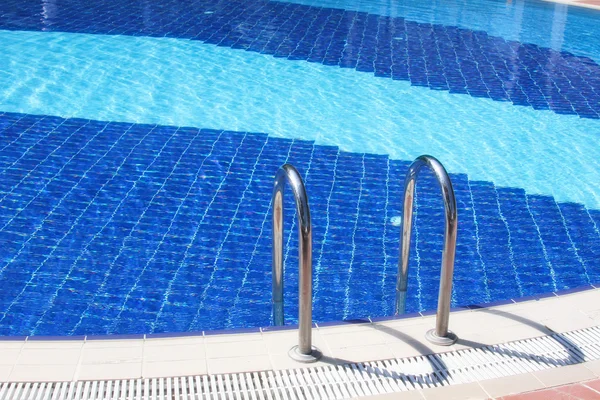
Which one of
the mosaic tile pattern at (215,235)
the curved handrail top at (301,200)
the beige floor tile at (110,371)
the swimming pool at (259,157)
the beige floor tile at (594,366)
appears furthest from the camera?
the swimming pool at (259,157)

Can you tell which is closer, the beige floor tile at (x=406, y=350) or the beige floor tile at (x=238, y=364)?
the beige floor tile at (x=238, y=364)

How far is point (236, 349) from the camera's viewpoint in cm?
366

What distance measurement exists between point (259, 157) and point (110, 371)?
3983mm

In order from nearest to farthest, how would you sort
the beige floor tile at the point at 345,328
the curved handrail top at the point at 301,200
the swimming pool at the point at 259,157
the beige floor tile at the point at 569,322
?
the curved handrail top at the point at 301,200
the beige floor tile at the point at 345,328
the beige floor tile at the point at 569,322
the swimming pool at the point at 259,157

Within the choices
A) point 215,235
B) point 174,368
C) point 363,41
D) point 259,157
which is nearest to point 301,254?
point 174,368

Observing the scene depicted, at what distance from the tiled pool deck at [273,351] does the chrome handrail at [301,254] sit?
0.24 feet

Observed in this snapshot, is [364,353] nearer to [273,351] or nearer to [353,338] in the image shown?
[353,338]

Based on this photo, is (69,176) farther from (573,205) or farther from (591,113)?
(591,113)

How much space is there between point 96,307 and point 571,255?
3.29 m

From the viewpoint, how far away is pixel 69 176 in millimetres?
6605

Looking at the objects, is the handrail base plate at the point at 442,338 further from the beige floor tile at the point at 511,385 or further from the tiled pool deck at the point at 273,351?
the beige floor tile at the point at 511,385

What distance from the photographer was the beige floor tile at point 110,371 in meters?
3.41

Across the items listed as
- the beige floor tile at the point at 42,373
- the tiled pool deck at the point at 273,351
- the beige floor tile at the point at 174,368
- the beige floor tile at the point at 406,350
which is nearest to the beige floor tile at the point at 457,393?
the tiled pool deck at the point at 273,351

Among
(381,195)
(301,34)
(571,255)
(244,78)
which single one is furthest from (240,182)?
(301,34)
